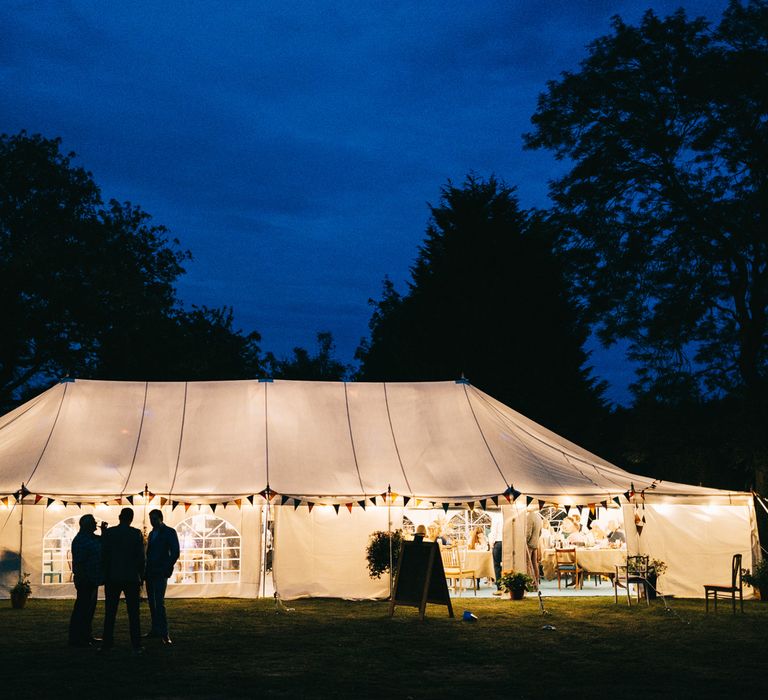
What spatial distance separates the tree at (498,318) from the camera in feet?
87.5

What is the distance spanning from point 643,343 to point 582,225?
273 centimetres

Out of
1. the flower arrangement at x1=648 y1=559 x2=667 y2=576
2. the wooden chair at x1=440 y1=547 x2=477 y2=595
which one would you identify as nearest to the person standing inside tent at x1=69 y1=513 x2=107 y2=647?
the wooden chair at x1=440 y1=547 x2=477 y2=595

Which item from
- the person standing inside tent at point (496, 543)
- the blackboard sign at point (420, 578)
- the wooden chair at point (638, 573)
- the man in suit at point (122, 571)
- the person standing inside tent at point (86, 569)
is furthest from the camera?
the person standing inside tent at point (496, 543)

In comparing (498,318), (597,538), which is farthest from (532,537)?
(498,318)

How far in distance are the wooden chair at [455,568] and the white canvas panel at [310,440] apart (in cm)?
214

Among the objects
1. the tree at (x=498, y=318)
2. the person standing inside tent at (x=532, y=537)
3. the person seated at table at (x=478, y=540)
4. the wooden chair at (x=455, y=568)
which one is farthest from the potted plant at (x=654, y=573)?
the tree at (x=498, y=318)

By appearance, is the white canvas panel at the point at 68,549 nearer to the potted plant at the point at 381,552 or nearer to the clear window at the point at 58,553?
the clear window at the point at 58,553

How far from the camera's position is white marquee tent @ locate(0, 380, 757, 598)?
13859 mm

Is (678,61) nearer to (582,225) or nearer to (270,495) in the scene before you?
(582,225)

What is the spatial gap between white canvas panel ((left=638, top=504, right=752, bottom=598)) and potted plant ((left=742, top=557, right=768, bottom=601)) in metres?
0.40

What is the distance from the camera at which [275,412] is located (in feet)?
51.8

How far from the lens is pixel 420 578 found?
11891 millimetres

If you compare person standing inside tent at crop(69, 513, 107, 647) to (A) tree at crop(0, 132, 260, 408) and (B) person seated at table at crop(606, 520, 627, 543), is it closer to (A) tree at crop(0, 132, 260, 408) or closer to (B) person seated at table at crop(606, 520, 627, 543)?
(B) person seated at table at crop(606, 520, 627, 543)

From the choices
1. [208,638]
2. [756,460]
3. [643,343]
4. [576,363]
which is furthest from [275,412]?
[576,363]
